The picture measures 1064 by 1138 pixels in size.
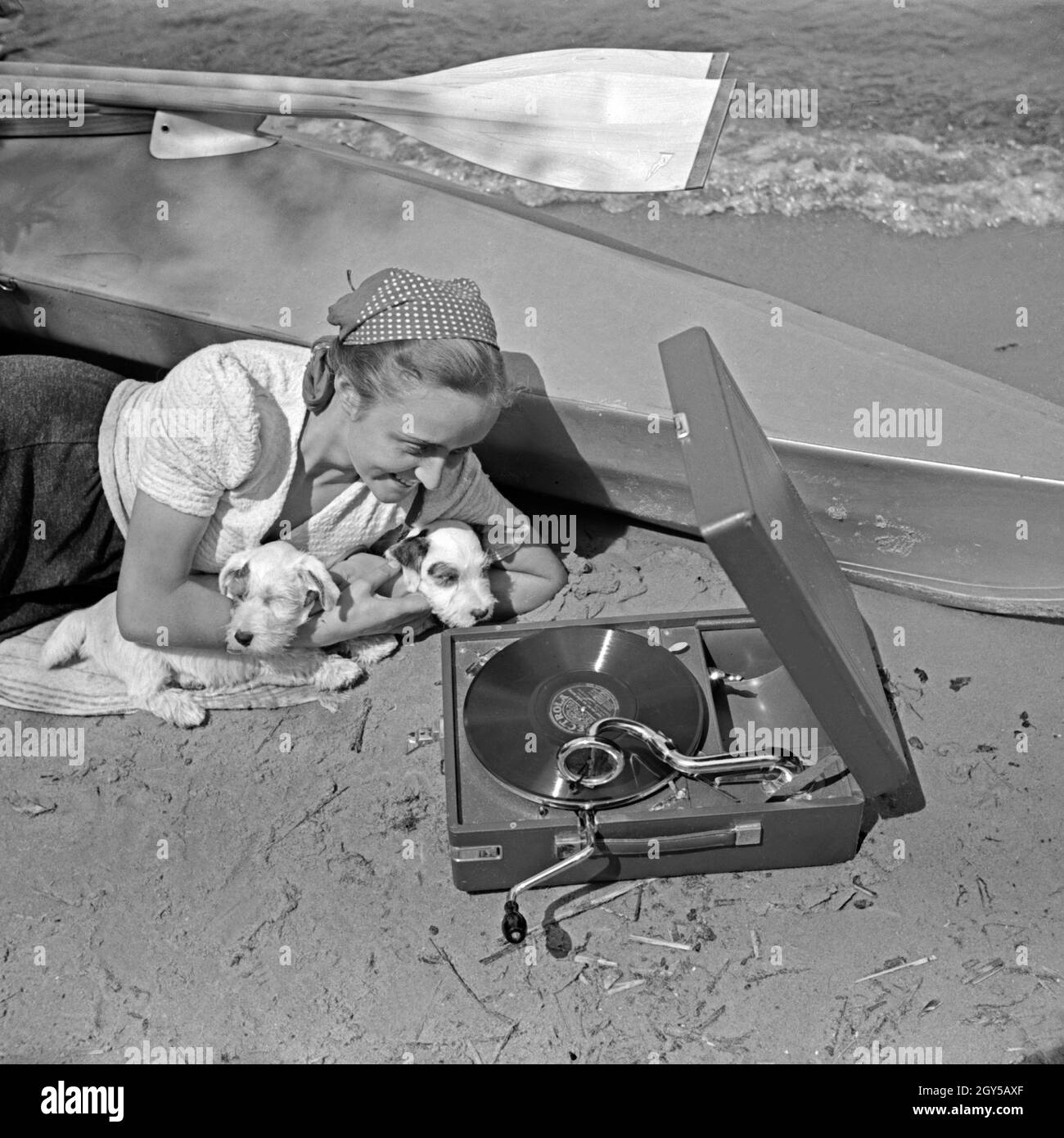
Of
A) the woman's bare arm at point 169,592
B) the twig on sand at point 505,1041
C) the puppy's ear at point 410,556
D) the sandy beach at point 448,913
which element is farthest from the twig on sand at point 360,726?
the twig on sand at point 505,1041

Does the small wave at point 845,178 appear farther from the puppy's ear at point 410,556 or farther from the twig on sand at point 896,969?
the twig on sand at point 896,969

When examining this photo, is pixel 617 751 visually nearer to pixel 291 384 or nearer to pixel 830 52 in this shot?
pixel 291 384

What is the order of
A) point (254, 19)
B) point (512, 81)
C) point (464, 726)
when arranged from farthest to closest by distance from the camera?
point (254, 19) → point (512, 81) → point (464, 726)

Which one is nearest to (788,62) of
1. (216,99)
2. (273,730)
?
(216,99)

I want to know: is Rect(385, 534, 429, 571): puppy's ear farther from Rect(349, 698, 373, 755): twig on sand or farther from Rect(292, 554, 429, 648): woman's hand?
Rect(349, 698, 373, 755): twig on sand

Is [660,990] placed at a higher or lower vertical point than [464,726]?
lower

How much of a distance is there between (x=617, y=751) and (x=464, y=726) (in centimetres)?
35

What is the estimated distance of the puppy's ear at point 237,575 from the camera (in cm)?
262

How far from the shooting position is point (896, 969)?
2248mm

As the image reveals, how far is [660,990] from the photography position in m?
2.23

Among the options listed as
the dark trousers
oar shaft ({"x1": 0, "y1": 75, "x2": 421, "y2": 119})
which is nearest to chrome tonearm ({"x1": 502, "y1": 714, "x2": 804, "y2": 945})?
the dark trousers
